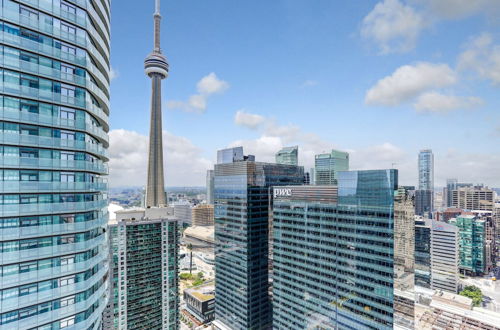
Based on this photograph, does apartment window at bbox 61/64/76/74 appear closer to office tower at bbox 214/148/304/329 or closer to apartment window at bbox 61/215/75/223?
apartment window at bbox 61/215/75/223

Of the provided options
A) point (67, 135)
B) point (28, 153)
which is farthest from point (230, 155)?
point (28, 153)

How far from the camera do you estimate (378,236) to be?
6103 centimetres

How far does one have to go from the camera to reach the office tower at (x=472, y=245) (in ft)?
542

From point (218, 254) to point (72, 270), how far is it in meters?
73.1

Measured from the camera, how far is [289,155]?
600 ft

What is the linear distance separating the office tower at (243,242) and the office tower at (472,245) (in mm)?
152368

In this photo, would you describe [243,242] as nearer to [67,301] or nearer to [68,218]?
[67,301]

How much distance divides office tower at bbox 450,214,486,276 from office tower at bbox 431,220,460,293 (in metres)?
39.3

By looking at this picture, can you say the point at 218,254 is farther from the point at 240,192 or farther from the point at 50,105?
the point at 50,105

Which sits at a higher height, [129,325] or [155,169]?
[155,169]

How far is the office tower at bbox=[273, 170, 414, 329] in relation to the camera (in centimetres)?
6034

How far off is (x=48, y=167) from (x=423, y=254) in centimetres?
17264

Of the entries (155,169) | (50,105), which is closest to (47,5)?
(50,105)

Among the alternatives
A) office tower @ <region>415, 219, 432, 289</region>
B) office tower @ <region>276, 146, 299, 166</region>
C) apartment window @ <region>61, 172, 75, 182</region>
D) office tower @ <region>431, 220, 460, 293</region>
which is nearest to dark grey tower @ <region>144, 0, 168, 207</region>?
office tower @ <region>276, 146, 299, 166</region>
